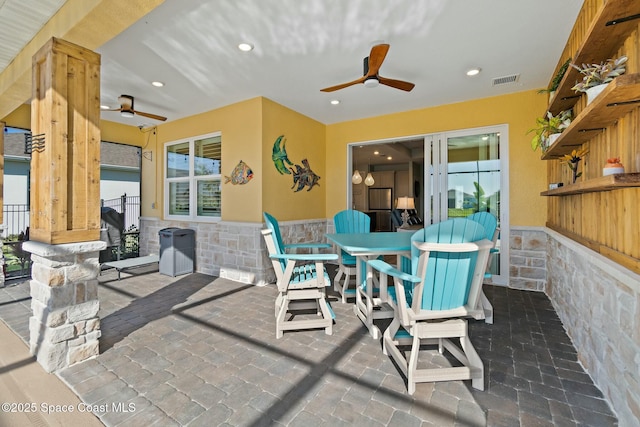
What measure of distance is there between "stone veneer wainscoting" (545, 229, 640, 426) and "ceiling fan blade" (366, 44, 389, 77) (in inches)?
89.6

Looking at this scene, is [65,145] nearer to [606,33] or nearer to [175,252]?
[175,252]

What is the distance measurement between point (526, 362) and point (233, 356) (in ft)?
7.38

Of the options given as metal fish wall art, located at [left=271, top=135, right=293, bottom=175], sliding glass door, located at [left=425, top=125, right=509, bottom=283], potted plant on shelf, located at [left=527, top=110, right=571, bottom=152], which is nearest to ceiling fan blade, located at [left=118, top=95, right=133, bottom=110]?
metal fish wall art, located at [left=271, top=135, right=293, bottom=175]

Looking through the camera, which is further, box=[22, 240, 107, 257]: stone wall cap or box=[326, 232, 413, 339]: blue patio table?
box=[326, 232, 413, 339]: blue patio table

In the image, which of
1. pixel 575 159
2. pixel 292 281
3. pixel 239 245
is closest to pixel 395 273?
pixel 292 281

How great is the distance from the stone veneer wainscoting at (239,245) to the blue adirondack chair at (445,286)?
2727mm

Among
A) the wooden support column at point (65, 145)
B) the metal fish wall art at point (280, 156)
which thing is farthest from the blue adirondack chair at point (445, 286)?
the metal fish wall art at point (280, 156)

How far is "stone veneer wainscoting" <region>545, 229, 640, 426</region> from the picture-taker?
1.39 meters

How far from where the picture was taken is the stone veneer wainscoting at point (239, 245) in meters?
4.26

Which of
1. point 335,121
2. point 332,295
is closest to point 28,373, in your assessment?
point 332,295

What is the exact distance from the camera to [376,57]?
2699mm

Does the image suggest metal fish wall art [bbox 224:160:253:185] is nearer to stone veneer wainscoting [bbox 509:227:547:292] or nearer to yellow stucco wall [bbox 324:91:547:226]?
yellow stucco wall [bbox 324:91:547:226]

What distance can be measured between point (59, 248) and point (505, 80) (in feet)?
16.4

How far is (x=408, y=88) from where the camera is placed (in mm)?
3279
